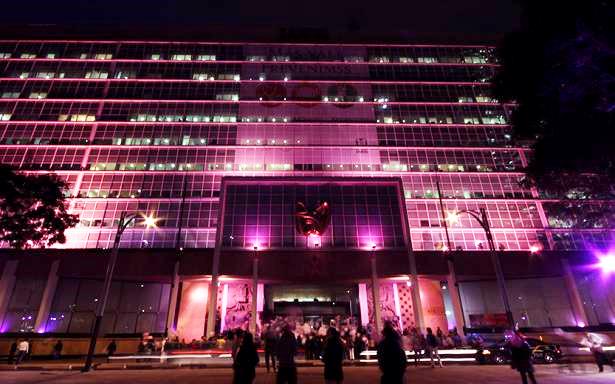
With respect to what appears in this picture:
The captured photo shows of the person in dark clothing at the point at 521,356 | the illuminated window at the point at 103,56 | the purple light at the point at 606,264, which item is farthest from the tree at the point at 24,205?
the purple light at the point at 606,264

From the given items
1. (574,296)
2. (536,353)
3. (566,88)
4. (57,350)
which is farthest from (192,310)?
(574,296)

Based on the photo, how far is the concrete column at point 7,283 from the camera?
116 feet

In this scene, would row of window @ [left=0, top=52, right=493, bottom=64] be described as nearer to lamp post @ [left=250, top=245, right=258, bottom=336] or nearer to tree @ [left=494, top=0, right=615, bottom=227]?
lamp post @ [left=250, top=245, right=258, bottom=336]

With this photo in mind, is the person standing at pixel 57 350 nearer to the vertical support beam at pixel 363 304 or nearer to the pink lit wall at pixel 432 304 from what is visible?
the vertical support beam at pixel 363 304

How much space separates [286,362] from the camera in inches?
376

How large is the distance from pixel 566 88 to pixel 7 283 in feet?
164

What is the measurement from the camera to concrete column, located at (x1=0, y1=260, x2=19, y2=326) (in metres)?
35.3

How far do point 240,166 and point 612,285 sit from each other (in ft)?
159

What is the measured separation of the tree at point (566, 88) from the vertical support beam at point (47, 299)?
143 feet

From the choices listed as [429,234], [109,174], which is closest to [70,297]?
[109,174]

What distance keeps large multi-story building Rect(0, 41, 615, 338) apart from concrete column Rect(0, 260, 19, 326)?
22 cm

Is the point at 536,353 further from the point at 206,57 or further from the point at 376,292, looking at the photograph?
the point at 206,57

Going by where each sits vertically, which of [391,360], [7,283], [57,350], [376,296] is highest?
[7,283]

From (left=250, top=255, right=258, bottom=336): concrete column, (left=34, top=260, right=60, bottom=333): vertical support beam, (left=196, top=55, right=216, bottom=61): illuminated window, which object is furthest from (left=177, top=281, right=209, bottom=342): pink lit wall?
(left=196, top=55, right=216, bottom=61): illuminated window
